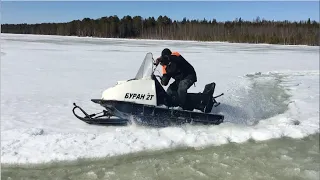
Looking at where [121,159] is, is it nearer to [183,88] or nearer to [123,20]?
[183,88]

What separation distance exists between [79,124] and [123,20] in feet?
155

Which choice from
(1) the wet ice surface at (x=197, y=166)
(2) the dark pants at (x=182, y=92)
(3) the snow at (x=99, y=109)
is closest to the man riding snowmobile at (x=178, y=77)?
(2) the dark pants at (x=182, y=92)

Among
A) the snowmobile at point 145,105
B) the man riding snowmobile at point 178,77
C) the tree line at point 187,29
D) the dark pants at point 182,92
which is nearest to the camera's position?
the snowmobile at point 145,105

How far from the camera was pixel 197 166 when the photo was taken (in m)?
4.18

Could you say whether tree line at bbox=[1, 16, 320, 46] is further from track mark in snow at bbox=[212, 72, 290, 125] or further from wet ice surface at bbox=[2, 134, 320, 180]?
wet ice surface at bbox=[2, 134, 320, 180]

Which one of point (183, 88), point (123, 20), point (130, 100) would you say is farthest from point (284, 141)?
point (123, 20)

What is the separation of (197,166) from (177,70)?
1672 mm

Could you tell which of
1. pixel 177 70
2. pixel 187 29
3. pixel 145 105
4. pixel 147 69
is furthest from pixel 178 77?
pixel 187 29

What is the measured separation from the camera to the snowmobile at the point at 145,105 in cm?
523

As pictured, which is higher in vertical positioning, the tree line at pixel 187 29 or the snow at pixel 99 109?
the tree line at pixel 187 29

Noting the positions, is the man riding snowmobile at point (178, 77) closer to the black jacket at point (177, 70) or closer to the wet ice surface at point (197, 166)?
the black jacket at point (177, 70)

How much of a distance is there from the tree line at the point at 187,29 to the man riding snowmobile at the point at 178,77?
32.8 metres

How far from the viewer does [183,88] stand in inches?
214

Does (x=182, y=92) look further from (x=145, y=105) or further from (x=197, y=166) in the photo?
(x=197, y=166)
